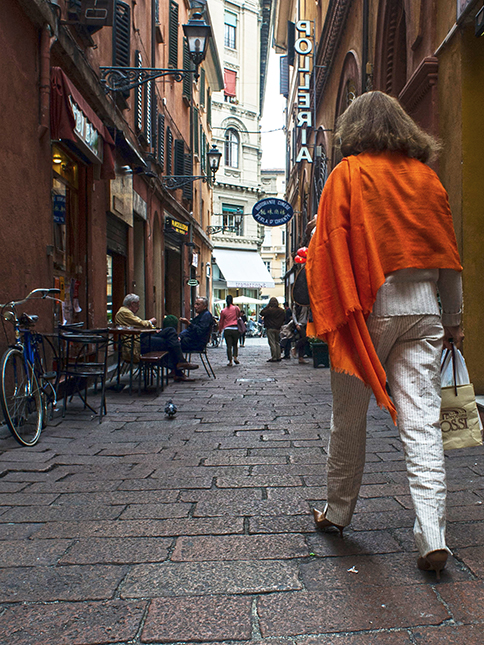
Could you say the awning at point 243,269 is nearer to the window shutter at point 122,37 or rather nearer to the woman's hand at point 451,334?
the window shutter at point 122,37

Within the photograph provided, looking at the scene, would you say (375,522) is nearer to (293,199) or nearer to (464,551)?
(464,551)

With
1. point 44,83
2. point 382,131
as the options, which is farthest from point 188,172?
point 382,131

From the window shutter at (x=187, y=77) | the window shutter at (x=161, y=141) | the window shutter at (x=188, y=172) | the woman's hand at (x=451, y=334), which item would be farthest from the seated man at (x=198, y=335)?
the window shutter at (x=187, y=77)

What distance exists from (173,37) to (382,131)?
56.3 feet

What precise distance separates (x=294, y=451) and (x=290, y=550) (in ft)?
6.52

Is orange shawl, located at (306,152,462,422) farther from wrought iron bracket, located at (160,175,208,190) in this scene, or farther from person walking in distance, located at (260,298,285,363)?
wrought iron bracket, located at (160,175,208,190)

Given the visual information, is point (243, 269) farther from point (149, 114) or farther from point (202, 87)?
point (149, 114)

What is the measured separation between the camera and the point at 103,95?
930 centimetres

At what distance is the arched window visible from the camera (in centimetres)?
3822

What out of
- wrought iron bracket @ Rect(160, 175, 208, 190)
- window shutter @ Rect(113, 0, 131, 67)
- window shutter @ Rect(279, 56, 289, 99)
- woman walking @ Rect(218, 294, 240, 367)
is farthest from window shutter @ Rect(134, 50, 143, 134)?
window shutter @ Rect(279, 56, 289, 99)

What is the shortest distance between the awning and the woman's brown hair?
104ft

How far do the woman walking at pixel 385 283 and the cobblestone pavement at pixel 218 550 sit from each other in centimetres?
31

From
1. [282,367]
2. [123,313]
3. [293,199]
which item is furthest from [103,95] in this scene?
[293,199]

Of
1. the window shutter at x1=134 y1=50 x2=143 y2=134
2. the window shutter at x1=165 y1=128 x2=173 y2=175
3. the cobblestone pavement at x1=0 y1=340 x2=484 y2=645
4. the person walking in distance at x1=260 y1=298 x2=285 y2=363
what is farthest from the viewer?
the window shutter at x1=165 y1=128 x2=173 y2=175
